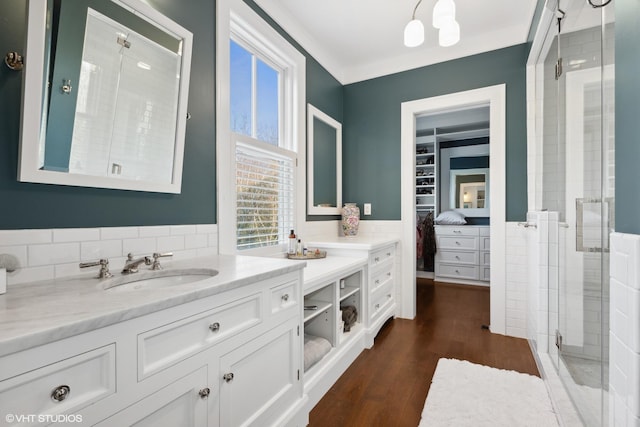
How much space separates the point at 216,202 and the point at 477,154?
4.85 m

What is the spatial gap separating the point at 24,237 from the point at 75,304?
0.51 m

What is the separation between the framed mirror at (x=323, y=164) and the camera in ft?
9.43

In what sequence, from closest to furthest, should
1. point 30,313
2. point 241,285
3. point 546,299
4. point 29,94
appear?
point 30,313
point 29,94
point 241,285
point 546,299

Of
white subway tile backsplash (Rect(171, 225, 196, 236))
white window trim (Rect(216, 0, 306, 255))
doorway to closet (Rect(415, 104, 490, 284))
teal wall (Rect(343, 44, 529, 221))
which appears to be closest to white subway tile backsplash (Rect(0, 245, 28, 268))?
white subway tile backsplash (Rect(171, 225, 196, 236))

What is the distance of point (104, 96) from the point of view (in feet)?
4.04

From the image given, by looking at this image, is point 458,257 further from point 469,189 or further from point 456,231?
point 469,189

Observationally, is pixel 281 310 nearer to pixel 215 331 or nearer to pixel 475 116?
pixel 215 331

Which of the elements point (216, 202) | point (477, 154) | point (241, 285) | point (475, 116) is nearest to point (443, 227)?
point (477, 154)

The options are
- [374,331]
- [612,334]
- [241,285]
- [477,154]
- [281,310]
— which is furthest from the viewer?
[477,154]

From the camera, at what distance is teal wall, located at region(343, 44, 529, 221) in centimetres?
275

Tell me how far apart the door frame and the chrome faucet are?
8.31 ft

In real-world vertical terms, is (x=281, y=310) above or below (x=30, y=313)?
below

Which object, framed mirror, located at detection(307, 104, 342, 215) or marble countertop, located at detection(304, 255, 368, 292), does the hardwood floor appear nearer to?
marble countertop, located at detection(304, 255, 368, 292)

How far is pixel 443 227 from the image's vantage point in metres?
4.93
